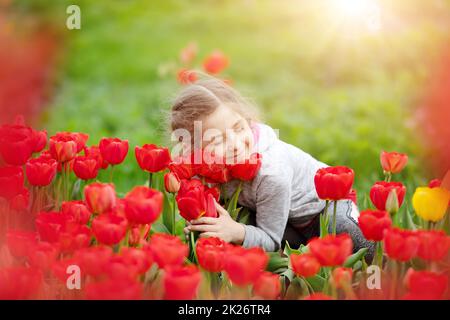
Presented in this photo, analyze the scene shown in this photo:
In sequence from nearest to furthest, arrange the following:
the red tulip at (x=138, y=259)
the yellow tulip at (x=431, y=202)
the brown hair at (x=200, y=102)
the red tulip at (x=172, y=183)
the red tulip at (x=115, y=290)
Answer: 1. the red tulip at (x=115, y=290)
2. the red tulip at (x=138, y=259)
3. the yellow tulip at (x=431, y=202)
4. the red tulip at (x=172, y=183)
5. the brown hair at (x=200, y=102)

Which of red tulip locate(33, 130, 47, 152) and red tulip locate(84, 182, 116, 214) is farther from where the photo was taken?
red tulip locate(33, 130, 47, 152)

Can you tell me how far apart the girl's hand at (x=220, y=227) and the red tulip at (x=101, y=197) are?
0.34 meters

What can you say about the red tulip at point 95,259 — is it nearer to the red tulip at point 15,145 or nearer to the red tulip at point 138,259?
the red tulip at point 138,259

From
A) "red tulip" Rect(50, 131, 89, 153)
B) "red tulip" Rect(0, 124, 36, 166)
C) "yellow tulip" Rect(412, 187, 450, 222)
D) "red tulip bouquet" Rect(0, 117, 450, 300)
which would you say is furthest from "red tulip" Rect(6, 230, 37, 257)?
"yellow tulip" Rect(412, 187, 450, 222)

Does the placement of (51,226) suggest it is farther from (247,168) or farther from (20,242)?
(247,168)

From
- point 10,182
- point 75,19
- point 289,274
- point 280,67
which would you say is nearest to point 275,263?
point 289,274

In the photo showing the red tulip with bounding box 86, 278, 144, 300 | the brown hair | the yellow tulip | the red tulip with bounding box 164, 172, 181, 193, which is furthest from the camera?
the brown hair

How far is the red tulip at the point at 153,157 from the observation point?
1820 mm

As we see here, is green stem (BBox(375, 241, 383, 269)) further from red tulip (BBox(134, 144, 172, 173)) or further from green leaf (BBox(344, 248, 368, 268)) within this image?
red tulip (BBox(134, 144, 172, 173))

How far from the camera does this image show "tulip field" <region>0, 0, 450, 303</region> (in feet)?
4.46

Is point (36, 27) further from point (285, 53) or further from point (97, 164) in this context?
point (97, 164)

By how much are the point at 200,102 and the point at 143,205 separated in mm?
587

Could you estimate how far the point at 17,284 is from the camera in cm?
126

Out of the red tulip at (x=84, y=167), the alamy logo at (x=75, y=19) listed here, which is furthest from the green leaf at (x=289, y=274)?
the alamy logo at (x=75, y=19)
